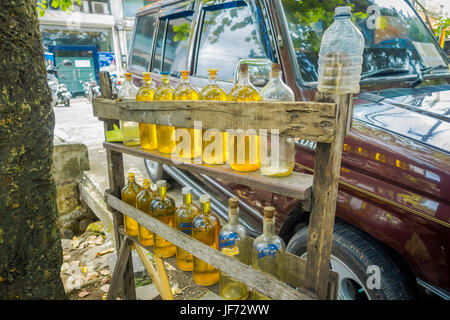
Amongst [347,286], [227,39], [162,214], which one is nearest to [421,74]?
[227,39]

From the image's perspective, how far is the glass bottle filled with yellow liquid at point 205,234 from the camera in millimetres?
1717

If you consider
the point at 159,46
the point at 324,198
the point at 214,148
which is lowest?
the point at 324,198

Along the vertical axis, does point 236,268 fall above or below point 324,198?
below

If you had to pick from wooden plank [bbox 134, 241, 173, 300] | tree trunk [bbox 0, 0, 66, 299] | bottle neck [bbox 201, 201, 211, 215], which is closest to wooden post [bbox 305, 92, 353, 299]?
bottle neck [bbox 201, 201, 211, 215]

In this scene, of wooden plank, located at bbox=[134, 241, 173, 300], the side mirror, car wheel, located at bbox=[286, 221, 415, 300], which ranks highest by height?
the side mirror

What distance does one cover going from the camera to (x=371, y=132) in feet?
5.38

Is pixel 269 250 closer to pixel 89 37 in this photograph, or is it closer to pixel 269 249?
pixel 269 249

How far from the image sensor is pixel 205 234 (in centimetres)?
172

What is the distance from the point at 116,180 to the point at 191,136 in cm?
92

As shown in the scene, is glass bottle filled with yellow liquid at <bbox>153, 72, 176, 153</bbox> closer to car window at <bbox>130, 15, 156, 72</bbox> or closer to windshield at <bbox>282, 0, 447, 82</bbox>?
windshield at <bbox>282, 0, 447, 82</bbox>

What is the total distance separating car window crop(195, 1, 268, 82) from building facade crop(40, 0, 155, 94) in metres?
14.5

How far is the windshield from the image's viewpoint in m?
2.07

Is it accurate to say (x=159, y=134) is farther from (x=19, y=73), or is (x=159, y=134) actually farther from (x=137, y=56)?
(x=137, y=56)
